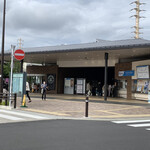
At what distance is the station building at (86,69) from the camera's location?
23797 millimetres

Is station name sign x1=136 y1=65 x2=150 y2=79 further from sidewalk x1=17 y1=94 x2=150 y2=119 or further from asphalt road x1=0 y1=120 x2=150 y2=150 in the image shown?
asphalt road x1=0 y1=120 x2=150 y2=150

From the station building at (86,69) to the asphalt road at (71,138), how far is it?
45.2 ft

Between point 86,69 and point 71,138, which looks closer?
point 71,138

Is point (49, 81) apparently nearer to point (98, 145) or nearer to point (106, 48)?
point (106, 48)

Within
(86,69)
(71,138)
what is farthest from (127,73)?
(71,138)

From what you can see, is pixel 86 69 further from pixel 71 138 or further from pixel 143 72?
pixel 71 138

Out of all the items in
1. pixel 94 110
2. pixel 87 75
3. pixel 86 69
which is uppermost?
pixel 86 69

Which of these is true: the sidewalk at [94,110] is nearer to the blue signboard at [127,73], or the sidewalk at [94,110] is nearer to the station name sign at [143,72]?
the station name sign at [143,72]

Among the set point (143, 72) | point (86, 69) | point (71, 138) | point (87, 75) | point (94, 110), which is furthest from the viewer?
point (87, 75)

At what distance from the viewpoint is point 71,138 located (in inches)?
272

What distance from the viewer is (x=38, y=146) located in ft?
19.5

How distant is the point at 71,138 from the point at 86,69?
2664 centimetres

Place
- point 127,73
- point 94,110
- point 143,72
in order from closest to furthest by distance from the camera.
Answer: point 94,110, point 143,72, point 127,73

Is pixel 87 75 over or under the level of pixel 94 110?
over
